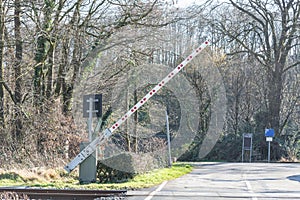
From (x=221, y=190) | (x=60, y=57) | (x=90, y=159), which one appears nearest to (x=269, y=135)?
(x=60, y=57)

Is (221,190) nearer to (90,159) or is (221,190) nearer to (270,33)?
(90,159)

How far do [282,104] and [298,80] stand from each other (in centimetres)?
253

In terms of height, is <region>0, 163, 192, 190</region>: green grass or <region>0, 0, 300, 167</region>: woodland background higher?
<region>0, 0, 300, 167</region>: woodland background

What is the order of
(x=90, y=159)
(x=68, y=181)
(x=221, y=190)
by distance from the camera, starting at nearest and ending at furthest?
(x=221, y=190) → (x=90, y=159) → (x=68, y=181)

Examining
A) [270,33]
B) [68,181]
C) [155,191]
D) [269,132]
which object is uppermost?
[270,33]

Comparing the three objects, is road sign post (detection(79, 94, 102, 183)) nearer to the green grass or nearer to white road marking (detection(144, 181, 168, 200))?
the green grass

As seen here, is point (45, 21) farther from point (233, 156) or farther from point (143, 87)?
point (233, 156)

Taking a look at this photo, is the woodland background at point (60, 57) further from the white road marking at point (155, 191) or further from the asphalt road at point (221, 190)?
the asphalt road at point (221, 190)

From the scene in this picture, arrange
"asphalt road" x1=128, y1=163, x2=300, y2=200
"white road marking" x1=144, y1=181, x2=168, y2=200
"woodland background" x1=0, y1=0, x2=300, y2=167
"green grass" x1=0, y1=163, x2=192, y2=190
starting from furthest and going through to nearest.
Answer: "woodland background" x1=0, y1=0, x2=300, y2=167 < "green grass" x1=0, y1=163, x2=192, y2=190 < "asphalt road" x1=128, y1=163, x2=300, y2=200 < "white road marking" x1=144, y1=181, x2=168, y2=200

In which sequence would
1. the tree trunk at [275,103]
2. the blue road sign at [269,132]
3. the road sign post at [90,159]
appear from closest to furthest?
the road sign post at [90,159]
the blue road sign at [269,132]
the tree trunk at [275,103]

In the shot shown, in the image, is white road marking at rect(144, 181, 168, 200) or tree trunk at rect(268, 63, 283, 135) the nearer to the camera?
white road marking at rect(144, 181, 168, 200)

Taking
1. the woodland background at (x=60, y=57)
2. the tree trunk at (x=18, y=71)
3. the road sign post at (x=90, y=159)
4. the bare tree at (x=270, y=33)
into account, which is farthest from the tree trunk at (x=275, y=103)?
the road sign post at (x=90, y=159)

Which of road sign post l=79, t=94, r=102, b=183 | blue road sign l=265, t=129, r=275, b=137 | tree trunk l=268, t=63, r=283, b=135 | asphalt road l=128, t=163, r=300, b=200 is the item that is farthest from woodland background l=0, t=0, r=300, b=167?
tree trunk l=268, t=63, r=283, b=135

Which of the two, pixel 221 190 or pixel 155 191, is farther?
pixel 221 190
